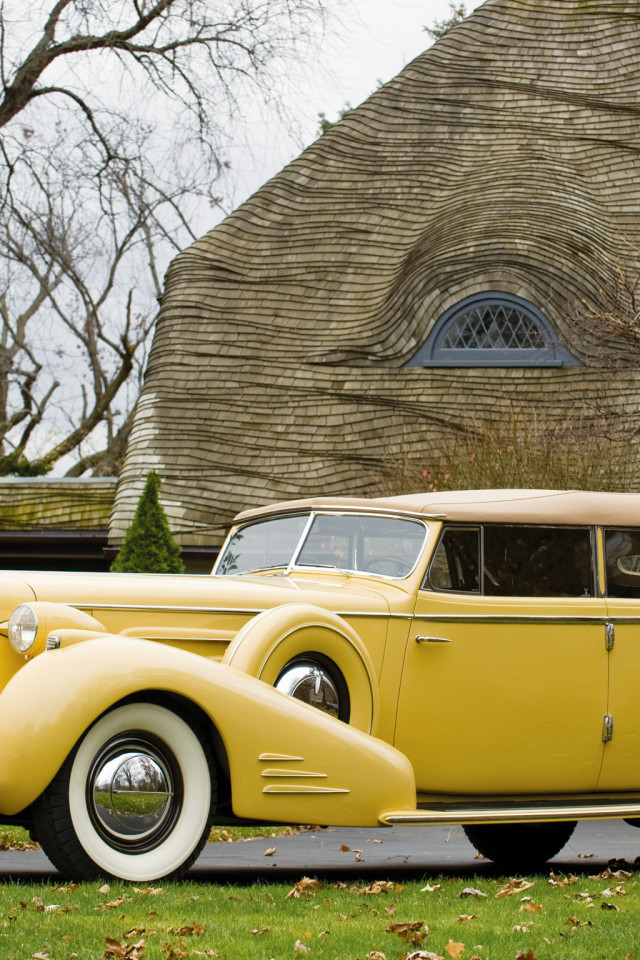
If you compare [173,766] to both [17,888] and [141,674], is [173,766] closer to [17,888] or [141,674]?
[141,674]

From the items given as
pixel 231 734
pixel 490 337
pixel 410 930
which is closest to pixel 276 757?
pixel 231 734

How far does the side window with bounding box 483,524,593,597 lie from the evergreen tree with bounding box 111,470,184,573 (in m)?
9.54

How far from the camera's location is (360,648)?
546 cm

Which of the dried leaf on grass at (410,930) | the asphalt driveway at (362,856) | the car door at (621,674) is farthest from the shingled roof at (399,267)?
the dried leaf on grass at (410,930)

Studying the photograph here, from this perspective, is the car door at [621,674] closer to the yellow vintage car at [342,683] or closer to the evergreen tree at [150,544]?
the yellow vintage car at [342,683]

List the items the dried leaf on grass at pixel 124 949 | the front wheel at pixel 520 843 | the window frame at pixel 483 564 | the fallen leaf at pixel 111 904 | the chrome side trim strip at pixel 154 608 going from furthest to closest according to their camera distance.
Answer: the front wheel at pixel 520 843, the window frame at pixel 483 564, the chrome side trim strip at pixel 154 608, the fallen leaf at pixel 111 904, the dried leaf on grass at pixel 124 949

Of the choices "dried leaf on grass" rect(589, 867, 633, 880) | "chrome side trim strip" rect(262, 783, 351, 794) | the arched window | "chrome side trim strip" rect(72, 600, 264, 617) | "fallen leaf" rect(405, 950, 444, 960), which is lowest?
"dried leaf on grass" rect(589, 867, 633, 880)

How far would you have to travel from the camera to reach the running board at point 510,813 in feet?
16.9

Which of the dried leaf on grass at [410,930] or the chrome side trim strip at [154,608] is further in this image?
the chrome side trim strip at [154,608]

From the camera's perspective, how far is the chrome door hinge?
6102 mm

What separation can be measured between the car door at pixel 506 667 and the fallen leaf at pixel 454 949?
1738 mm

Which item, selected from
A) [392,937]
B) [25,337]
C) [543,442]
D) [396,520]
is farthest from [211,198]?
[392,937]

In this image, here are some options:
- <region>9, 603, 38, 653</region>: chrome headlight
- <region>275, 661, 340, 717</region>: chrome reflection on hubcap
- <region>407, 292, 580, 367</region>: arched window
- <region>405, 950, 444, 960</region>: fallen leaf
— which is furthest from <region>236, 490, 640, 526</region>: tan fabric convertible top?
<region>407, 292, 580, 367</region>: arched window

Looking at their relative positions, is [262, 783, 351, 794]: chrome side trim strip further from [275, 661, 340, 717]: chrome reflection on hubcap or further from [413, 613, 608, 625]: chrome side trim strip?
[413, 613, 608, 625]: chrome side trim strip
